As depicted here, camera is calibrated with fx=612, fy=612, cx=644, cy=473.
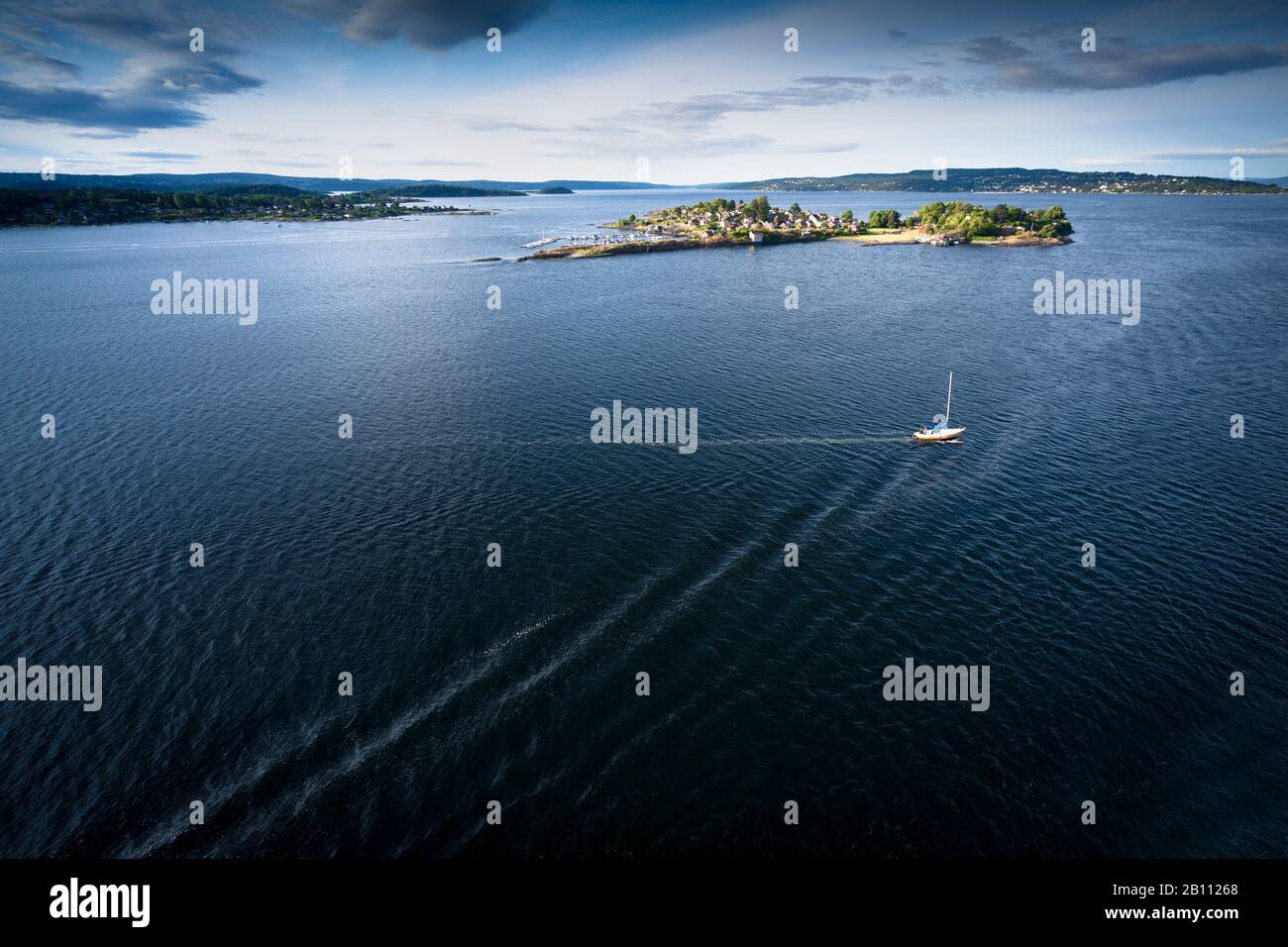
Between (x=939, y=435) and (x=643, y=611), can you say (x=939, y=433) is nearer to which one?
(x=939, y=435)

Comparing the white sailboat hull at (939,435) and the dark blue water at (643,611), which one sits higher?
the white sailboat hull at (939,435)

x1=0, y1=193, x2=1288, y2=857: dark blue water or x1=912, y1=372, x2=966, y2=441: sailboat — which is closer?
x1=0, y1=193, x2=1288, y2=857: dark blue water

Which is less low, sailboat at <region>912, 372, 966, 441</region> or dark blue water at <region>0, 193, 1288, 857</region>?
sailboat at <region>912, 372, 966, 441</region>

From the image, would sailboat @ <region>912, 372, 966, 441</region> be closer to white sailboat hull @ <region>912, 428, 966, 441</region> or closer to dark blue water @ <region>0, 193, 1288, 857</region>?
white sailboat hull @ <region>912, 428, 966, 441</region>

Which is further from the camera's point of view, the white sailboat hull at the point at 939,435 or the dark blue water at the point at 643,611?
the white sailboat hull at the point at 939,435

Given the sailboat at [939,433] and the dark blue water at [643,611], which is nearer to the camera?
the dark blue water at [643,611]

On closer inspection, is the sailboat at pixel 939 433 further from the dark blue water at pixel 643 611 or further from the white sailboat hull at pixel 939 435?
the dark blue water at pixel 643 611

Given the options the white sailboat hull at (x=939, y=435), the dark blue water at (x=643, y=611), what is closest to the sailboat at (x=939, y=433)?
the white sailboat hull at (x=939, y=435)

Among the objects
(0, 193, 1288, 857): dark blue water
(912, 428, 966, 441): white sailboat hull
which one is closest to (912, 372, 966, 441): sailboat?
(912, 428, 966, 441): white sailboat hull
